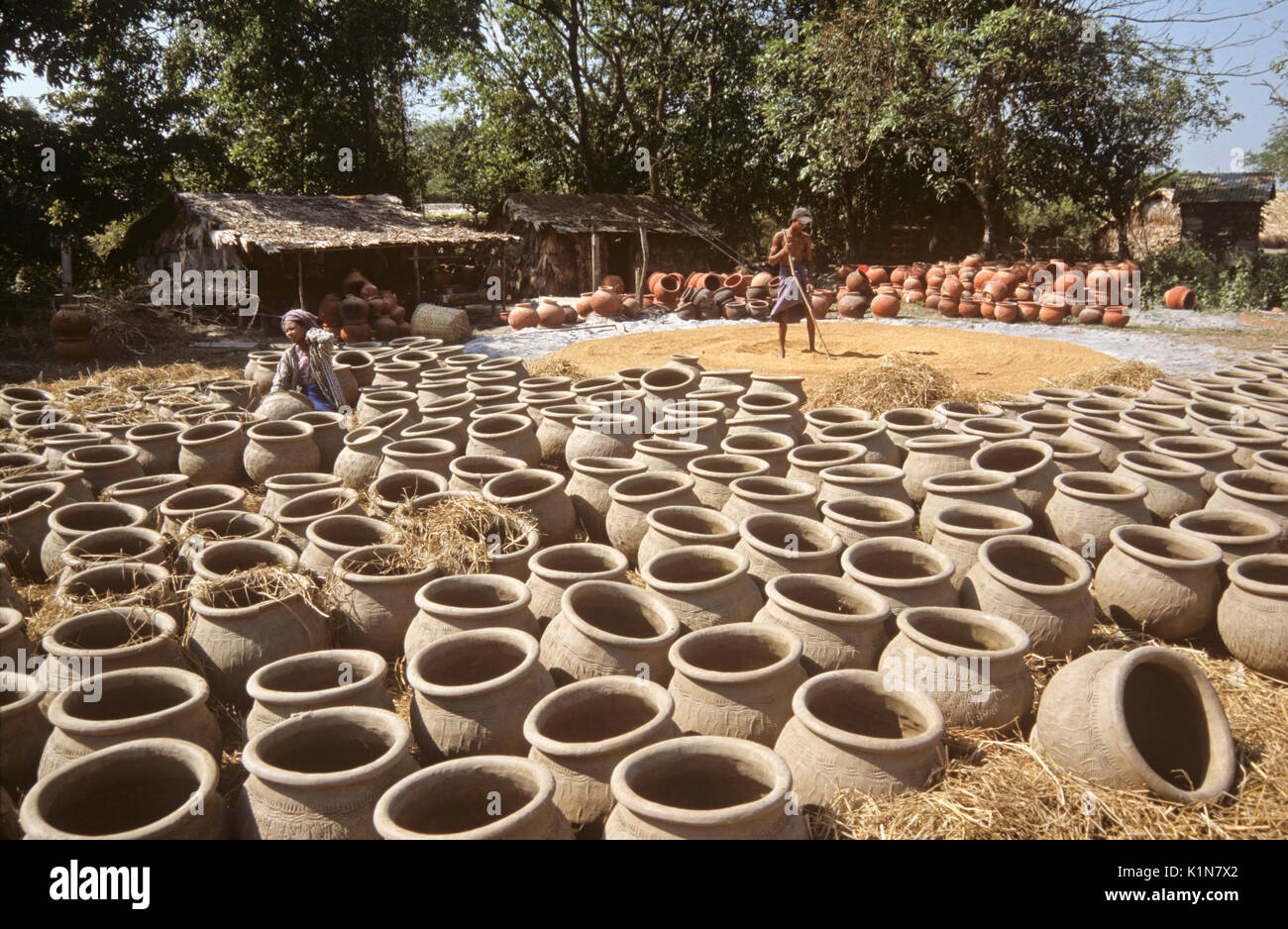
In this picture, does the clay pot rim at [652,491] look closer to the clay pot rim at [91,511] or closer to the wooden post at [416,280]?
the clay pot rim at [91,511]

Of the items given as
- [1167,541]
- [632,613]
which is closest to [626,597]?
[632,613]

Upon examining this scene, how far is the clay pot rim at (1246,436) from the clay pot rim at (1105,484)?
1295 mm

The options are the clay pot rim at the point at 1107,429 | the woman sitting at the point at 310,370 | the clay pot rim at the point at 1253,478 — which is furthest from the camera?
the woman sitting at the point at 310,370

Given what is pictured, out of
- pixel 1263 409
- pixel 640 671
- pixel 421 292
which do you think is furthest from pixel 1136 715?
pixel 421 292

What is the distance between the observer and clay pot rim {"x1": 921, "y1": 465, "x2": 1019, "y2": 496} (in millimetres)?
4984

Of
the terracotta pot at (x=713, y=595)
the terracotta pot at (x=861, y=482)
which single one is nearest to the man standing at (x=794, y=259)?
the terracotta pot at (x=861, y=482)

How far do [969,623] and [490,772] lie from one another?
7.70ft

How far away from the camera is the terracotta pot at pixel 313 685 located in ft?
10.5

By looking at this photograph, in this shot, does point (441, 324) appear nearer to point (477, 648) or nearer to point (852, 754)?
point (477, 648)

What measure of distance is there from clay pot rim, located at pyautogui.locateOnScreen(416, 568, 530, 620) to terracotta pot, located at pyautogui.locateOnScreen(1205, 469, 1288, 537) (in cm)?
426

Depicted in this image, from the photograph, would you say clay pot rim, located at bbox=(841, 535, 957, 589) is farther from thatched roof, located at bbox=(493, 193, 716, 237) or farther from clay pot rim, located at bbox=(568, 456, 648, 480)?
thatched roof, located at bbox=(493, 193, 716, 237)

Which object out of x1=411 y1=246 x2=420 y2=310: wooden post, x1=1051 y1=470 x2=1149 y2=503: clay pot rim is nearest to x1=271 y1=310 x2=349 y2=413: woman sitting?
x1=1051 y1=470 x2=1149 y2=503: clay pot rim

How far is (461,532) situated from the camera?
15.3 feet

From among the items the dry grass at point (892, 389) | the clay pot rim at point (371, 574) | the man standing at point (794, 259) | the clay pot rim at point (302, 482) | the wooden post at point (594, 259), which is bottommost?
the clay pot rim at point (371, 574)
